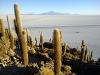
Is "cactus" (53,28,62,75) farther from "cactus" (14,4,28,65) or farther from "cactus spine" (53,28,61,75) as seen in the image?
"cactus" (14,4,28,65)

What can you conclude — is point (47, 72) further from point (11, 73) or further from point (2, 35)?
point (2, 35)

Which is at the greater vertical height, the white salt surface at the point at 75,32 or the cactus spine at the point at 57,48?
the cactus spine at the point at 57,48

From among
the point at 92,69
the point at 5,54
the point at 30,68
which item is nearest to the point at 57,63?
the point at 30,68

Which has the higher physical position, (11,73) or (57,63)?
(57,63)

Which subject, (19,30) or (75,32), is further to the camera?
(75,32)

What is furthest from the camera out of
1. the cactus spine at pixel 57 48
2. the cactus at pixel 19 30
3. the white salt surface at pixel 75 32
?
the white salt surface at pixel 75 32

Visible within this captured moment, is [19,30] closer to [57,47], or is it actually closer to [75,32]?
[57,47]

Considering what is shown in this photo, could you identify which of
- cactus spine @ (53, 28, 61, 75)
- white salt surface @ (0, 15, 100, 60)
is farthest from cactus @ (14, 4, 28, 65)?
white salt surface @ (0, 15, 100, 60)

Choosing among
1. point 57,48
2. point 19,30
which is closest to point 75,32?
point 19,30

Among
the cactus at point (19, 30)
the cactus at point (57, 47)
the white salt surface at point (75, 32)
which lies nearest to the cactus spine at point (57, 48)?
the cactus at point (57, 47)

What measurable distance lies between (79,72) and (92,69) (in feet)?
4.30

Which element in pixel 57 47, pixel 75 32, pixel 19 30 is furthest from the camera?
pixel 75 32

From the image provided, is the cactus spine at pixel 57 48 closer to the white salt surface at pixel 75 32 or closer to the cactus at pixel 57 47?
the cactus at pixel 57 47

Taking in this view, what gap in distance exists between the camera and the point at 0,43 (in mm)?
14188
